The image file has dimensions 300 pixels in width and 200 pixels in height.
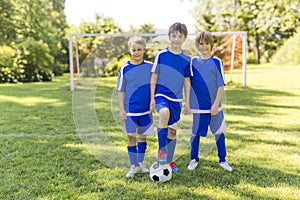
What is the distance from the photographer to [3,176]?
10.2 feet

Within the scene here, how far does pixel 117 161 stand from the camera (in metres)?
3.54

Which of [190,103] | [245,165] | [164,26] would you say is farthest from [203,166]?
[164,26]

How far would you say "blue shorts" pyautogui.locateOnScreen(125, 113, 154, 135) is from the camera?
10.0 ft

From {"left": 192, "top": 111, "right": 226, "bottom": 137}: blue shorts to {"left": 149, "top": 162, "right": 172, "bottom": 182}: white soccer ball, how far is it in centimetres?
54

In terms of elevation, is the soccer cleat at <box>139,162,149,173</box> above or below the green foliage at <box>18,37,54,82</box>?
below

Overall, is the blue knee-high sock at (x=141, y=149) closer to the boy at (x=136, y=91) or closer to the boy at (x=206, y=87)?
the boy at (x=136, y=91)

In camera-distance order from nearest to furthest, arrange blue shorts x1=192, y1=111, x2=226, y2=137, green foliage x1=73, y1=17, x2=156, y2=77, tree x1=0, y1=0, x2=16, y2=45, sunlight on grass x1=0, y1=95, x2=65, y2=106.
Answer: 1. blue shorts x1=192, y1=111, x2=226, y2=137
2. sunlight on grass x1=0, y1=95, x2=65, y2=106
3. green foliage x1=73, y1=17, x2=156, y2=77
4. tree x1=0, y1=0, x2=16, y2=45

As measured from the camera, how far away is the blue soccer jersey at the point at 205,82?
317 cm

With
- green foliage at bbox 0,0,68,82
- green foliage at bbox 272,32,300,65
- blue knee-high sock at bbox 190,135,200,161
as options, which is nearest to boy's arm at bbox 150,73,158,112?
blue knee-high sock at bbox 190,135,200,161

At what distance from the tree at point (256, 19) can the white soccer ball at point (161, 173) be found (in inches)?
419

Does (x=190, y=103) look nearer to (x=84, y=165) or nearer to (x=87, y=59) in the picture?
(x=84, y=165)

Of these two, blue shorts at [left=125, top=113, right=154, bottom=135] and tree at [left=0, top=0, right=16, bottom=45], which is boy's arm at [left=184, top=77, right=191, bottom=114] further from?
tree at [left=0, top=0, right=16, bottom=45]

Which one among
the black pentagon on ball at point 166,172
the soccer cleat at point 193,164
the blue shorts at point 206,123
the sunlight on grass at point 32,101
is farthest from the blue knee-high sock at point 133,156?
the sunlight on grass at point 32,101

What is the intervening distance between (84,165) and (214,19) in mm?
32662
